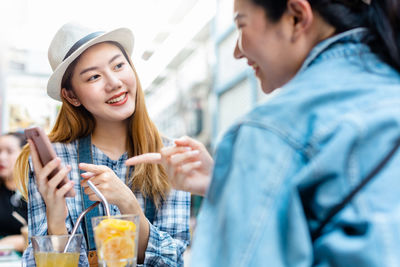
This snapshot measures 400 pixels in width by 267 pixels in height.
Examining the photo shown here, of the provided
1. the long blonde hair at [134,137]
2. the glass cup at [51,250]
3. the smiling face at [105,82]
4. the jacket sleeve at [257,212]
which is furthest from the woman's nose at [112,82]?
the jacket sleeve at [257,212]

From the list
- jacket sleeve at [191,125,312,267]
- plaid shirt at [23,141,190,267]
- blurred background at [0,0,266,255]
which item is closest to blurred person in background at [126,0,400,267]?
jacket sleeve at [191,125,312,267]

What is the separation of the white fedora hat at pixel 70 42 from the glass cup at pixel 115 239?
689mm

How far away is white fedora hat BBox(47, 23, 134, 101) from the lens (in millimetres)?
1396

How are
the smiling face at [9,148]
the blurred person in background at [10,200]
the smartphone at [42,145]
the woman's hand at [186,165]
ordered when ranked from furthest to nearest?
the smiling face at [9,148]
the blurred person in background at [10,200]
the smartphone at [42,145]
the woman's hand at [186,165]

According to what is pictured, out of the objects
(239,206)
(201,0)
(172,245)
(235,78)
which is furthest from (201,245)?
(235,78)

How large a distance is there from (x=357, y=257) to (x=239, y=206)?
0.62ft

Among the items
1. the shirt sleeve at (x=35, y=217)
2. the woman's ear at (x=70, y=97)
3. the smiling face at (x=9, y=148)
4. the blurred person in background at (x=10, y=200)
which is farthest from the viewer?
the smiling face at (x=9, y=148)

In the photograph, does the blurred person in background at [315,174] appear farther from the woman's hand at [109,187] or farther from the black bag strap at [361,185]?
the woman's hand at [109,187]

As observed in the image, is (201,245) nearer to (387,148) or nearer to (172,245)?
(387,148)

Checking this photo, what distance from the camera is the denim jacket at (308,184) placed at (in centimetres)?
62

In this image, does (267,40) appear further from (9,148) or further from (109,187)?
(9,148)

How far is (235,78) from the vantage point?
543 cm

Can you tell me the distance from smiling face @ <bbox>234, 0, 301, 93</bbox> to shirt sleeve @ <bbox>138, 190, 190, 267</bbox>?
70 centimetres

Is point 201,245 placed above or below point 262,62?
below
